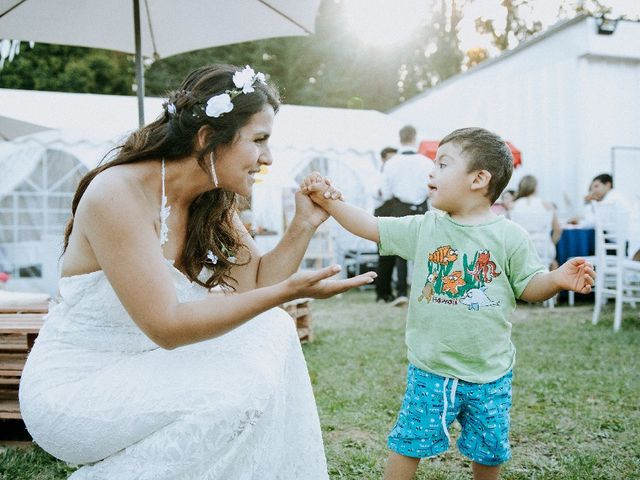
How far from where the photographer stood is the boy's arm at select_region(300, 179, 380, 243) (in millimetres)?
2420

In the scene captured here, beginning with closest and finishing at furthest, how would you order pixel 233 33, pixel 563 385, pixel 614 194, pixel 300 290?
pixel 300 290 → pixel 563 385 → pixel 233 33 → pixel 614 194

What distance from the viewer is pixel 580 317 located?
23.4 feet

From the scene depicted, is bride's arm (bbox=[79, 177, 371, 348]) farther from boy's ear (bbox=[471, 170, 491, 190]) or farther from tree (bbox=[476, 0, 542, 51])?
tree (bbox=[476, 0, 542, 51])

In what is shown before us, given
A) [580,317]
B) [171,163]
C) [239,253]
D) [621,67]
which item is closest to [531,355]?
[580,317]

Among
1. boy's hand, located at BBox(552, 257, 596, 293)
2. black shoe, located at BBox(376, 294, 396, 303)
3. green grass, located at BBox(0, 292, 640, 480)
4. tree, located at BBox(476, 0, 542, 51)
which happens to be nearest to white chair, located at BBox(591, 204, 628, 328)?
green grass, located at BBox(0, 292, 640, 480)

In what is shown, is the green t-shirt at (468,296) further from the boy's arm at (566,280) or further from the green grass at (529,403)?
the green grass at (529,403)

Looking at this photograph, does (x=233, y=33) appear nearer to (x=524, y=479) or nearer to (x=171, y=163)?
(x=171, y=163)

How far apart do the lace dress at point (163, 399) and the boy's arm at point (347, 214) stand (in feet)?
1.76

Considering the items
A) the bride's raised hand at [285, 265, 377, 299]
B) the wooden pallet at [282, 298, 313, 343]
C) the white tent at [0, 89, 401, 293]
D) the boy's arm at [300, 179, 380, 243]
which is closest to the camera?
the bride's raised hand at [285, 265, 377, 299]

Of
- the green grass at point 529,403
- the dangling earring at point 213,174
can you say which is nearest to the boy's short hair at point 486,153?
the dangling earring at point 213,174

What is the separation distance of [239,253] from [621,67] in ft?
34.2

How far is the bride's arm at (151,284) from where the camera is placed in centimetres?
167

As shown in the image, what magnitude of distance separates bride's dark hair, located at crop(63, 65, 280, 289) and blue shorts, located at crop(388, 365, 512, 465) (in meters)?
0.83

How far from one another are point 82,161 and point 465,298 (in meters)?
8.93
